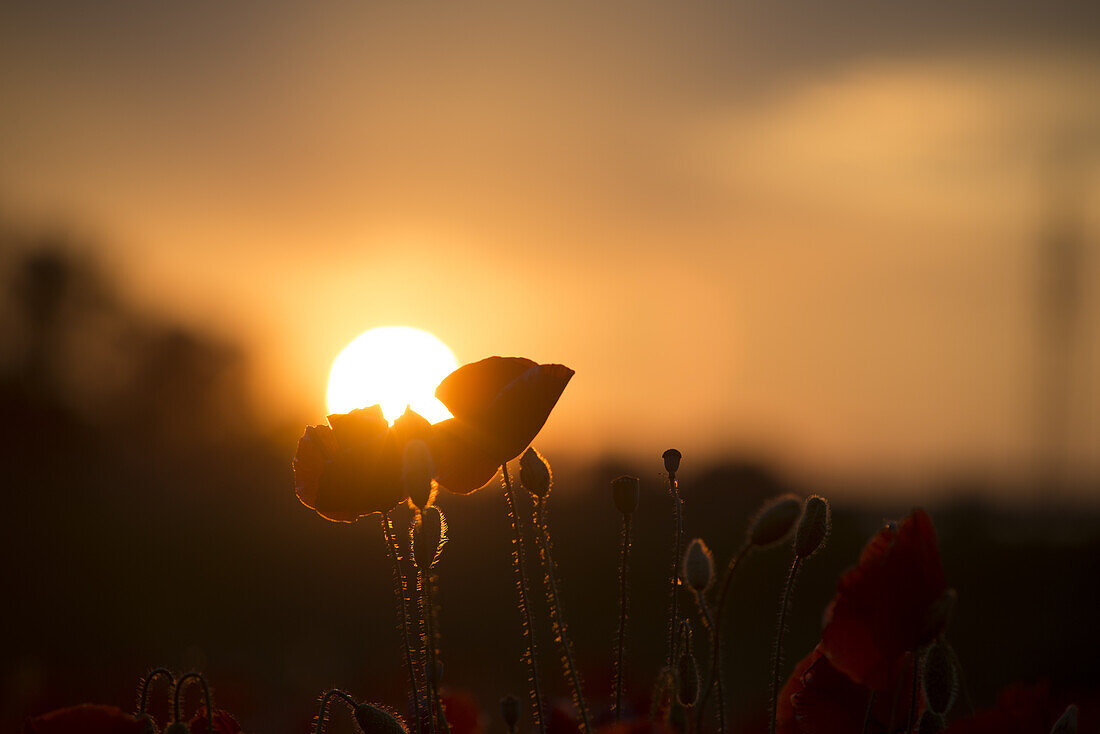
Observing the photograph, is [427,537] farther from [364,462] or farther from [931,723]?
[931,723]

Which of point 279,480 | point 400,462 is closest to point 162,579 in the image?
point 279,480

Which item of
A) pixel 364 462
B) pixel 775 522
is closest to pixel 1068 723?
pixel 775 522

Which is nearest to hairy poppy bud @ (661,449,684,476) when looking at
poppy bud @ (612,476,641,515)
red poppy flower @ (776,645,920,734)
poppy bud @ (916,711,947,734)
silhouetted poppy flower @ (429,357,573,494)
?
poppy bud @ (612,476,641,515)

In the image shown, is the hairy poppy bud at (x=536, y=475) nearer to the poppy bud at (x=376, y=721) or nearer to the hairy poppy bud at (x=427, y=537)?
the hairy poppy bud at (x=427, y=537)

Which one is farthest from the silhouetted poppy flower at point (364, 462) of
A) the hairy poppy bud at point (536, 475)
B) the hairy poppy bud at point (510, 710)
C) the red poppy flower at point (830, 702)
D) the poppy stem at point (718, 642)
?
the red poppy flower at point (830, 702)

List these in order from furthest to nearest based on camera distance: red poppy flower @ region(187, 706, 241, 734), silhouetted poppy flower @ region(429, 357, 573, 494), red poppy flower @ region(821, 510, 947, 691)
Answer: silhouetted poppy flower @ region(429, 357, 573, 494) → red poppy flower @ region(187, 706, 241, 734) → red poppy flower @ region(821, 510, 947, 691)

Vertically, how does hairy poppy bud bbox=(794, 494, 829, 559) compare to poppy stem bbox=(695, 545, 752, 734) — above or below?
above

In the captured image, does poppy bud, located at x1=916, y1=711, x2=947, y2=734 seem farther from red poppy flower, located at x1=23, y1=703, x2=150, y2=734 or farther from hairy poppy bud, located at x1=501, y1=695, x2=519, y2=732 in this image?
red poppy flower, located at x1=23, y1=703, x2=150, y2=734
